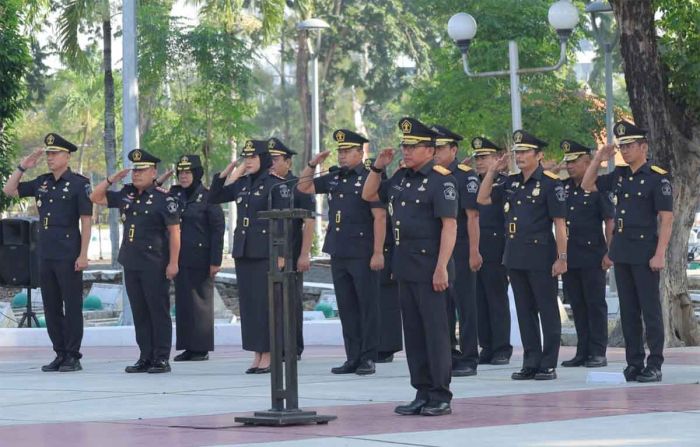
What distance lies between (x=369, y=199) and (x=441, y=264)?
80.7 inches

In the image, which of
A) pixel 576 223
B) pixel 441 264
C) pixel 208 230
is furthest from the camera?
pixel 208 230

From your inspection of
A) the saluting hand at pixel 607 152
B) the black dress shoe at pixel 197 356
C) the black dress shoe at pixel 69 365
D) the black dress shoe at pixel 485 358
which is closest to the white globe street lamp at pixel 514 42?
the black dress shoe at pixel 485 358

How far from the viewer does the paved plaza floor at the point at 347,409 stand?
26.7 feet

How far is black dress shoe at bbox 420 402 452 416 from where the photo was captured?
9117 mm

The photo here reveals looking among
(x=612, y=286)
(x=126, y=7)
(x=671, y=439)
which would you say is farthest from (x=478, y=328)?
(x=612, y=286)

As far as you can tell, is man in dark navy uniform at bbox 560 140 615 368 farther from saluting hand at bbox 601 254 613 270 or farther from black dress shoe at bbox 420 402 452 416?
black dress shoe at bbox 420 402 452 416

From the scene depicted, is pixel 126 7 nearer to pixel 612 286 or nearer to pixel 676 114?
pixel 676 114

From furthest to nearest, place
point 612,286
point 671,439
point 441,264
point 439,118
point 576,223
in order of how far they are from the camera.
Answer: point 439,118 → point 612,286 → point 576,223 → point 441,264 → point 671,439

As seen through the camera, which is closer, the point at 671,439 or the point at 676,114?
the point at 671,439

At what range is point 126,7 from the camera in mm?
18516

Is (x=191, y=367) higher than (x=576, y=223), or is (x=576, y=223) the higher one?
(x=576, y=223)

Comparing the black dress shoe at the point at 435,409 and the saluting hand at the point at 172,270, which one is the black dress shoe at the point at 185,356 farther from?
the black dress shoe at the point at 435,409

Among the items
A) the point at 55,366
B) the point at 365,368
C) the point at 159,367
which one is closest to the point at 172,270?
the point at 159,367

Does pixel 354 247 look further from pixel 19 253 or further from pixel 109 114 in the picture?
pixel 109 114
